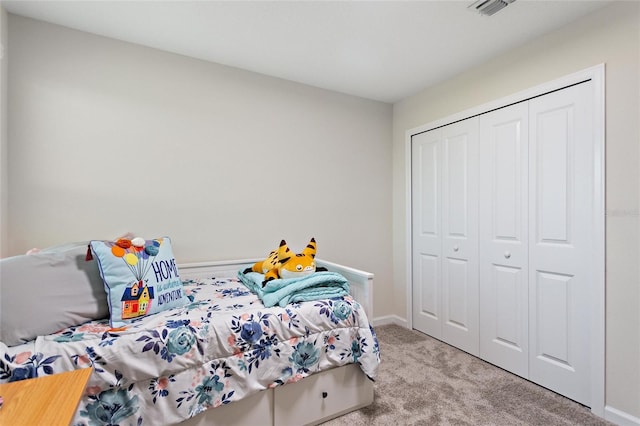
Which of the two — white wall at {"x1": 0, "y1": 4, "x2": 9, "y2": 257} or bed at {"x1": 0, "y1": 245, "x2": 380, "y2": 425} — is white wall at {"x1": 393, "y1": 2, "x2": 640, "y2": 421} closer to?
bed at {"x1": 0, "y1": 245, "x2": 380, "y2": 425}

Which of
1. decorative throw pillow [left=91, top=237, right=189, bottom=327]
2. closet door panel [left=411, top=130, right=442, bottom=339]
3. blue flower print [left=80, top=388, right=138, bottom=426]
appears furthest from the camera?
closet door panel [left=411, top=130, right=442, bottom=339]

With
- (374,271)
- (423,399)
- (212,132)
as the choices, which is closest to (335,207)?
(374,271)

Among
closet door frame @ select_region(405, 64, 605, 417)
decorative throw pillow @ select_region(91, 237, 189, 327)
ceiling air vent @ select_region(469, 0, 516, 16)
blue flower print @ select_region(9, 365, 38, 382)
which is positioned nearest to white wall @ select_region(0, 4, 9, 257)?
decorative throw pillow @ select_region(91, 237, 189, 327)

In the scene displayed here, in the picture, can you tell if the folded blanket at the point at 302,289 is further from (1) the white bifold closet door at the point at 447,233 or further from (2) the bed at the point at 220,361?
(1) the white bifold closet door at the point at 447,233

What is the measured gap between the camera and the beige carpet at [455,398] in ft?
5.77

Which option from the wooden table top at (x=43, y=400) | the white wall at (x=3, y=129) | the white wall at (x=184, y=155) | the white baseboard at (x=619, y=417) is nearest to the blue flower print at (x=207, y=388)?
the wooden table top at (x=43, y=400)

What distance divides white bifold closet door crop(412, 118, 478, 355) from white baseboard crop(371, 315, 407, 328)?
0.18 metres

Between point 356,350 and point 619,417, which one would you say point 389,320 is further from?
point 619,417

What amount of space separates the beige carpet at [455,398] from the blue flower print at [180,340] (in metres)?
0.92

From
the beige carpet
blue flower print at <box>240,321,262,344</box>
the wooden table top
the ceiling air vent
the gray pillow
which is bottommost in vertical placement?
the beige carpet

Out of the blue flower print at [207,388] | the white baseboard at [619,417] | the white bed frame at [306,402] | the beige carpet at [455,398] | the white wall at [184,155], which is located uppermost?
the white wall at [184,155]

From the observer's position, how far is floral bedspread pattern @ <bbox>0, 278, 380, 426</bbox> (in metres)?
1.22

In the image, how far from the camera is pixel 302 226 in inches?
113

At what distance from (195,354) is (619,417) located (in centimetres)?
227
